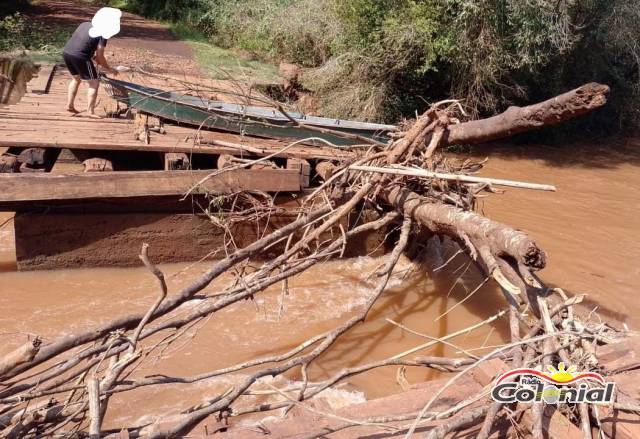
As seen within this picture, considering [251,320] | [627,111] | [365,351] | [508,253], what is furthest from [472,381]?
[627,111]

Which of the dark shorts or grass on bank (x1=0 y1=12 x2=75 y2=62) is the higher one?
the dark shorts

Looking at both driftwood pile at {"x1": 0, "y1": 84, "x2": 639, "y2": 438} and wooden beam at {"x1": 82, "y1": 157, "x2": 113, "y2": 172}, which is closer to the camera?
driftwood pile at {"x1": 0, "y1": 84, "x2": 639, "y2": 438}

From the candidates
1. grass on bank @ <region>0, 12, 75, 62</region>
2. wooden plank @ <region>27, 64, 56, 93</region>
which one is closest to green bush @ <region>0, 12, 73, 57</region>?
grass on bank @ <region>0, 12, 75, 62</region>

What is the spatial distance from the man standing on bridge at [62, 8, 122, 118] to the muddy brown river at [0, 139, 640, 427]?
176 centimetres

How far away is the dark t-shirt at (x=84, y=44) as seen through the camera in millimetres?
6570

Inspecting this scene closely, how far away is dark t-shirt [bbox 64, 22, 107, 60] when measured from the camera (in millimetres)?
6570

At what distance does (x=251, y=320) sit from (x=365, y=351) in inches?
41.9

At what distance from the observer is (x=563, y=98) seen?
3.91 meters

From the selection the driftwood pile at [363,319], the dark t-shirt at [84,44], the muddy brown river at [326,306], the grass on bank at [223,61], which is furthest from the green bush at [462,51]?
the dark t-shirt at [84,44]

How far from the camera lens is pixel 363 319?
4.10 metres

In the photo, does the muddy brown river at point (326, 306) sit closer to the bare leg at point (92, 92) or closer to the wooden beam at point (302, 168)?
the wooden beam at point (302, 168)

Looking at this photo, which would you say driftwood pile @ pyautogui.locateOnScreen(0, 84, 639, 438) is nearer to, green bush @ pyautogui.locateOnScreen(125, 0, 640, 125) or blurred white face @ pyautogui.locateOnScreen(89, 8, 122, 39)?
blurred white face @ pyautogui.locateOnScreen(89, 8, 122, 39)

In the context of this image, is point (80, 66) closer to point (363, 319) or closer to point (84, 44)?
point (84, 44)

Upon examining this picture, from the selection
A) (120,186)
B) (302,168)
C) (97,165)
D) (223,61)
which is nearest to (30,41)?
(223,61)
